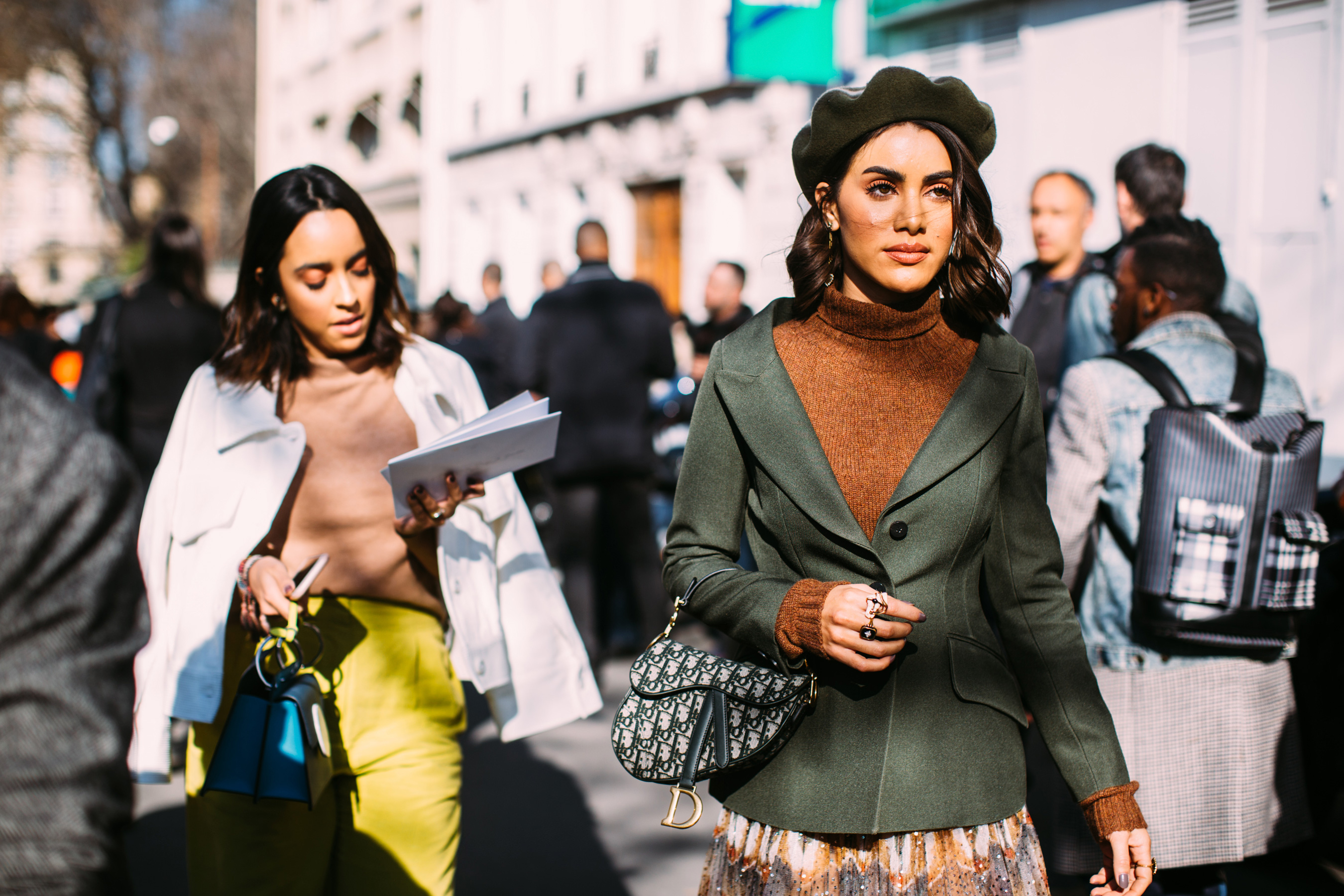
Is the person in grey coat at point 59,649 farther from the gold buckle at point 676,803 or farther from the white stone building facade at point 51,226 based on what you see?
the white stone building facade at point 51,226

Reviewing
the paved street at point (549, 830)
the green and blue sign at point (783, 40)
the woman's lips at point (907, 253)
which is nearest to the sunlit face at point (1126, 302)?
the woman's lips at point (907, 253)

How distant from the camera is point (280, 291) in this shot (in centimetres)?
312

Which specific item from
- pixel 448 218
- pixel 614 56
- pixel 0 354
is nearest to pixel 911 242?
pixel 0 354

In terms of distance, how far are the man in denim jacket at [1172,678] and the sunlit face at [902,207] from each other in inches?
56.8

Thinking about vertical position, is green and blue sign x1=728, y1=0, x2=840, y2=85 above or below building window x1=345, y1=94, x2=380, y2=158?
below

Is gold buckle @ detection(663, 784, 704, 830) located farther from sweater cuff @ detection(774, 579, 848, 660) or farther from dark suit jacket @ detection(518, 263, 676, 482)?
dark suit jacket @ detection(518, 263, 676, 482)

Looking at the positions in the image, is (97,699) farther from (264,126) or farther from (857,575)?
(264,126)

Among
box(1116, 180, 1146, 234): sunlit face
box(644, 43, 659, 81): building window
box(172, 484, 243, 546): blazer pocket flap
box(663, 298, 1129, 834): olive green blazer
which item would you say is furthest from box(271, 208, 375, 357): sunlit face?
box(644, 43, 659, 81): building window

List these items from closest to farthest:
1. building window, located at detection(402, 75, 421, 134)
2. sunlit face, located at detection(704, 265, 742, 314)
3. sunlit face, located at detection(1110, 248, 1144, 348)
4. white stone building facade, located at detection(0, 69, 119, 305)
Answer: sunlit face, located at detection(1110, 248, 1144, 348), sunlit face, located at detection(704, 265, 742, 314), building window, located at detection(402, 75, 421, 134), white stone building facade, located at detection(0, 69, 119, 305)

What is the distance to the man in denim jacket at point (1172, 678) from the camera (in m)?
3.35

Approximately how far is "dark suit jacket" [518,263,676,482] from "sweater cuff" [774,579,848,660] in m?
4.94

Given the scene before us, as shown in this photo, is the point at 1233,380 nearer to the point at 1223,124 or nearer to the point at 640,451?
the point at 640,451

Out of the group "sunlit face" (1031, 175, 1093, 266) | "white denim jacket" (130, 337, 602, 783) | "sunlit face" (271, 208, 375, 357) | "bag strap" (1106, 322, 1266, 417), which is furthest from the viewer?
"sunlit face" (1031, 175, 1093, 266)

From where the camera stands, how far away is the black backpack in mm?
3221
